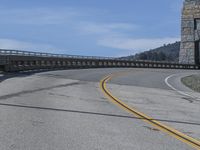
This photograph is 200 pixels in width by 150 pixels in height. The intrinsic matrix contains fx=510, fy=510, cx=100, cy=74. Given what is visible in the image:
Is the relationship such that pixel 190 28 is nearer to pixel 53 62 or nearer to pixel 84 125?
pixel 53 62

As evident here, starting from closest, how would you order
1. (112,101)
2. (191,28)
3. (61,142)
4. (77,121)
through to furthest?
(61,142) → (77,121) → (112,101) → (191,28)

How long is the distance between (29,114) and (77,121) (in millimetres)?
1585

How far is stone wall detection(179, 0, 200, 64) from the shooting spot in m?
92.4

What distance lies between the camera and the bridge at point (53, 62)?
135ft

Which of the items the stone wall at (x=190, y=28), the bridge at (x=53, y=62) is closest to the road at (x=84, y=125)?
the bridge at (x=53, y=62)

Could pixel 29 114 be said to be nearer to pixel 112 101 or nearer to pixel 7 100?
pixel 7 100

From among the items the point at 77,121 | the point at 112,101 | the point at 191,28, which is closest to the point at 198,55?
the point at 191,28

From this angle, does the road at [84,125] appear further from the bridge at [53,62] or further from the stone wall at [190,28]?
the stone wall at [190,28]

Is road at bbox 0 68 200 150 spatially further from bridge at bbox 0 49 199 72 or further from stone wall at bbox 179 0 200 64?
stone wall at bbox 179 0 200 64

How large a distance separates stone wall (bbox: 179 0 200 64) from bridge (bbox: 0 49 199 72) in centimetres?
465

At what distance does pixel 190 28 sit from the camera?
9356 centimetres

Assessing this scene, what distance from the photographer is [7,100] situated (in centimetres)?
1683

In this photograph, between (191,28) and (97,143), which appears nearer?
(97,143)

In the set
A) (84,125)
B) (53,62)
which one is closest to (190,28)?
(53,62)
